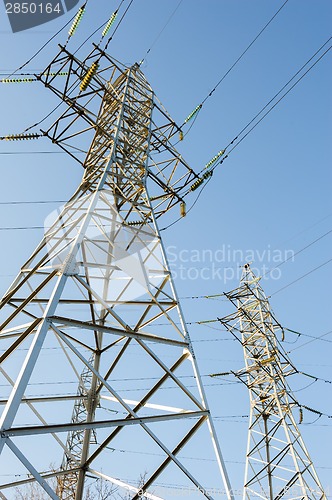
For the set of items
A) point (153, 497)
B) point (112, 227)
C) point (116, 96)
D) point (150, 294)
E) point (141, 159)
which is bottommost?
point (153, 497)

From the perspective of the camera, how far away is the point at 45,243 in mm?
5871

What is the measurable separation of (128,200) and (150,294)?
2.50 metres

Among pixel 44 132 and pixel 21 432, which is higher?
pixel 44 132

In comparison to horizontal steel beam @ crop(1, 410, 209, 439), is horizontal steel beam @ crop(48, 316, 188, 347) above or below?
above

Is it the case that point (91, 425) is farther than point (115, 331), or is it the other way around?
point (115, 331)

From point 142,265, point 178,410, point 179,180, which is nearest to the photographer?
point 178,410

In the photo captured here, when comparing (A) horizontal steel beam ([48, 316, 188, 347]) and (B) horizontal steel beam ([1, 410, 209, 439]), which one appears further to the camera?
(A) horizontal steel beam ([48, 316, 188, 347])

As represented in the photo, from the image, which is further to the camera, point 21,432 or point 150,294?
point 150,294

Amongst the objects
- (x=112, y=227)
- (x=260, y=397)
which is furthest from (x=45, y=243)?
(x=260, y=397)

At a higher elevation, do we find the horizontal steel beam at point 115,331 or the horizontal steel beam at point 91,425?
the horizontal steel beam at point 115,331

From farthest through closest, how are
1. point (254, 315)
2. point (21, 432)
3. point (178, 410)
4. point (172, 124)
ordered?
1. point (254, 315)
2. point (172, 124)
3. point (178, 410)
4. point (21, 432)

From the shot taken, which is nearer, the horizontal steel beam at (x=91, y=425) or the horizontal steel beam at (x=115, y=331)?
the horizontal steel beam at (x=91, y=425)

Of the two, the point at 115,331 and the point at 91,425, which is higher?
the point at 115,331

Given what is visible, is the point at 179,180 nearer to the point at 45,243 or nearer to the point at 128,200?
the point at 128,200
